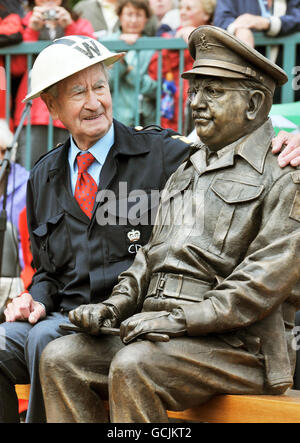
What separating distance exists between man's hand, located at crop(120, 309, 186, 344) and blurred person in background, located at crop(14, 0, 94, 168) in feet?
13.0

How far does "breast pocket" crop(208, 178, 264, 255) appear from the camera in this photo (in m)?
3.90

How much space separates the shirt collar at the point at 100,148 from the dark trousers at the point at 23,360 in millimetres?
871

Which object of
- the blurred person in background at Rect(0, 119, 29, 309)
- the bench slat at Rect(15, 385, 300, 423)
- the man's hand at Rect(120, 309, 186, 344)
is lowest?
the blurred person in background at Rect(0, 119, 29, 309)

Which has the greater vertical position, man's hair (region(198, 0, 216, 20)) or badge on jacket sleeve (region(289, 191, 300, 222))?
man's hair (region(198, 0, 216, 20))

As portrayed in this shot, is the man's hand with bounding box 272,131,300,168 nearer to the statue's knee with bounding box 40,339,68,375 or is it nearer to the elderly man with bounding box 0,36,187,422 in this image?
the elderly man with bounding box 0,36,187,422

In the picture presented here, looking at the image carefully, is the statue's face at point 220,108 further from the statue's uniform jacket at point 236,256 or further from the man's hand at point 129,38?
the man's hand at point 129,38

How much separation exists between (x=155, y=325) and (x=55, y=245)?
1270 millimetres

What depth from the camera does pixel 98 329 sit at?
3.94 m

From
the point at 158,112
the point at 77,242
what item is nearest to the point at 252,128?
the point at 77,242

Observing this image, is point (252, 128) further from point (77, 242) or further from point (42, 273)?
point (42, 273)

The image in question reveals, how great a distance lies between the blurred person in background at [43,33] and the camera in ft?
24.3

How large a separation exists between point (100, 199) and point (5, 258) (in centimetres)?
209

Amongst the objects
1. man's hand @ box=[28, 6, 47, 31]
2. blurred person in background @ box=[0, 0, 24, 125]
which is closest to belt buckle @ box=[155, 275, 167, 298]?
man's hand @ box=[28, 6, 47, 31]

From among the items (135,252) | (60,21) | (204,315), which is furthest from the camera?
(60,21)
